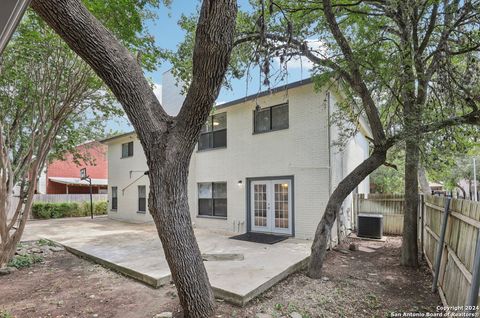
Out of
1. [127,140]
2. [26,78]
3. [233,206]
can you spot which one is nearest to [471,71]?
[233,206]

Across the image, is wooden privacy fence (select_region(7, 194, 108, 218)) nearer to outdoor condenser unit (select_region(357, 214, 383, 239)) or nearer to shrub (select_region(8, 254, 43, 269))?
shrub (select_region(8, 254, 43, 269))

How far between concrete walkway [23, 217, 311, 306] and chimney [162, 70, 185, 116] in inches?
237

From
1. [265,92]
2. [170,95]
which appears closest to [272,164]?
[265,92]

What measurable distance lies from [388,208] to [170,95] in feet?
35.1

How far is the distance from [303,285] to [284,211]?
13.1 ft

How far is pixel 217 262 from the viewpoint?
20.3 ft

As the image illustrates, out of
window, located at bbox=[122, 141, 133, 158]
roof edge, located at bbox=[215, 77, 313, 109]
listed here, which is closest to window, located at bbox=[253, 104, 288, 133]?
roof edge, located at bbox=[215, 77, 313, 109]

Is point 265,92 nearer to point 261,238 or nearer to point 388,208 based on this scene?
point 261,238

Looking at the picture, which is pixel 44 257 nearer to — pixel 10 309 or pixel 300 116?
pixel 10 309

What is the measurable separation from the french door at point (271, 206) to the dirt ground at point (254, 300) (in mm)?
2646

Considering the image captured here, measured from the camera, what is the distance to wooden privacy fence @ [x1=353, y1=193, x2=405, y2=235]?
9.68 metres

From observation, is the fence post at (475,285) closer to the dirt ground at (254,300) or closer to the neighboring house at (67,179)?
the dirt ground at (254,300)

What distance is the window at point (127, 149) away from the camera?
14781 millimetres

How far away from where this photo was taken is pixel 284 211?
907 cm
